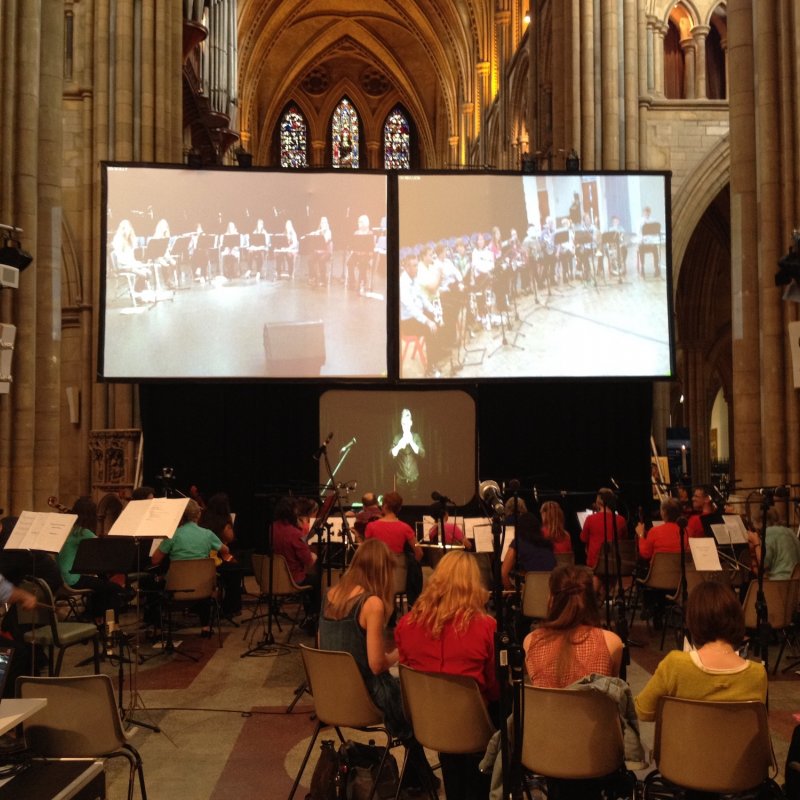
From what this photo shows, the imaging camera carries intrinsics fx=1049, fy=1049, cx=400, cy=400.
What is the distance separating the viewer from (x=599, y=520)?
10.3 m

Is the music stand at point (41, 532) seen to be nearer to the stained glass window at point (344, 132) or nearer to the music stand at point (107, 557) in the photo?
the music stand at point (107, 557)

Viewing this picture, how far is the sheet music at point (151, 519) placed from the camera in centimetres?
682

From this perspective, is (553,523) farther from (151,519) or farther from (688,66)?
(688,66)

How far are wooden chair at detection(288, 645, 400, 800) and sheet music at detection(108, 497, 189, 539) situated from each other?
93.0 inches

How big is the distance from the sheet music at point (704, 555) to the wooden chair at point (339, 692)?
3.20 meters

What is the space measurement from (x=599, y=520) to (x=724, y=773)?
6543 millimetres

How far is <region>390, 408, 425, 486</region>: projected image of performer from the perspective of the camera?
15.6 meters

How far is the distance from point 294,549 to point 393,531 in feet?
3.75

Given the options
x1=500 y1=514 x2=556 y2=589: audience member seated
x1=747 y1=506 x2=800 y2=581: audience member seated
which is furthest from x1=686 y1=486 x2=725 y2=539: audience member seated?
x1=500 y1=514 x2=556 y2=589: audience member seated

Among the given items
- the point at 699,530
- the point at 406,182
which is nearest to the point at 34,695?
the point at 699,530

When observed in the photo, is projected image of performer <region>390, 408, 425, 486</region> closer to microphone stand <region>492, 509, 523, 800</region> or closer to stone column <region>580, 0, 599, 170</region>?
stone column <region>580, 0, 599, 170</region>

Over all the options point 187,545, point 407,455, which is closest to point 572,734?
point 187,545

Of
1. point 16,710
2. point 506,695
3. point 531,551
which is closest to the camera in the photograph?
point 16,710

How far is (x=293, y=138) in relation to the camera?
44594 millimetres
